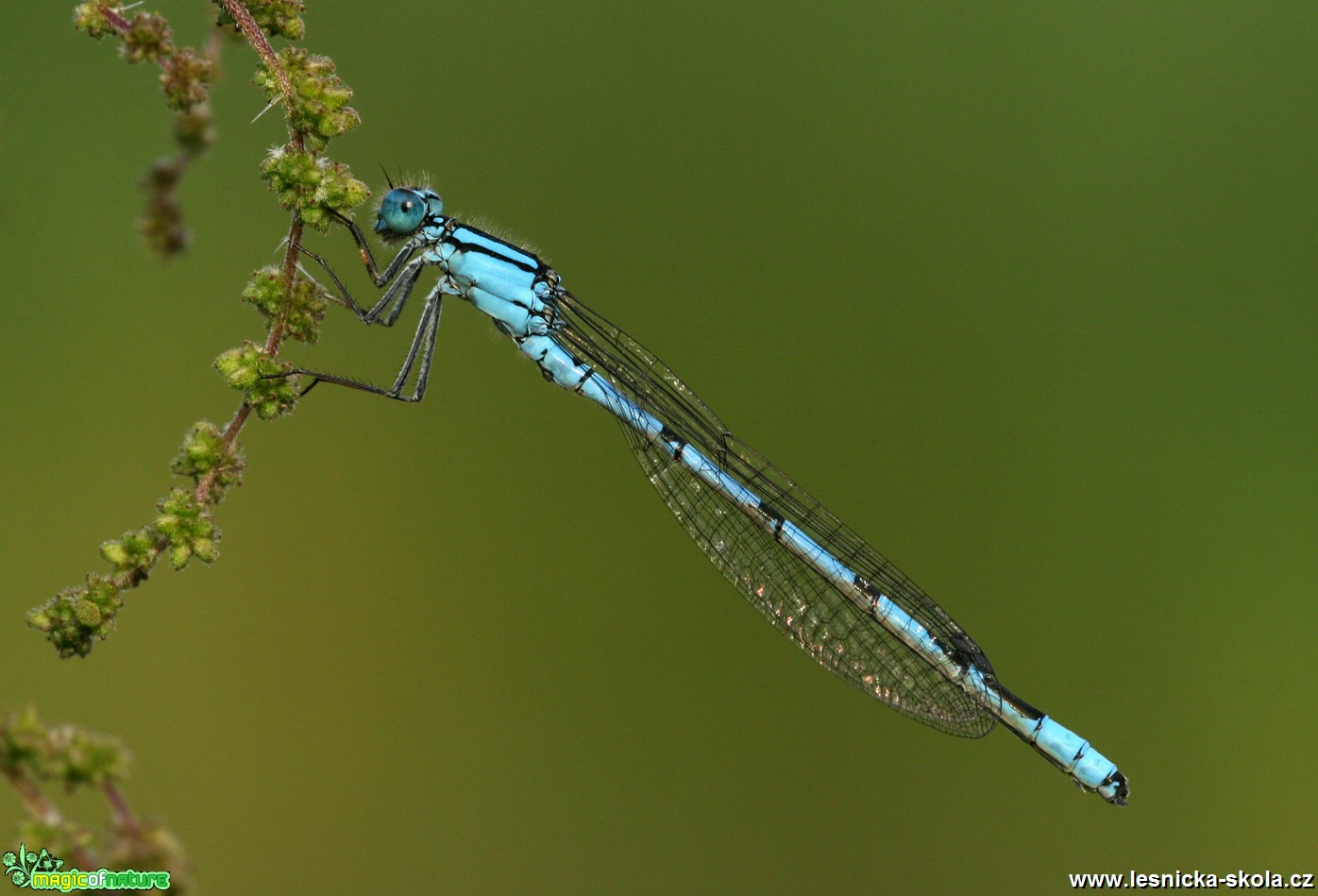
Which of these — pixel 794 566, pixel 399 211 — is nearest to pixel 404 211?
pixel 399 211

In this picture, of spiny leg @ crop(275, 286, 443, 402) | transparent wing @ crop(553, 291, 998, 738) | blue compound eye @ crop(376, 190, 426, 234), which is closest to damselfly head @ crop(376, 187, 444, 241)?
blue compound eye @ crop(376, 190, 426, 234)

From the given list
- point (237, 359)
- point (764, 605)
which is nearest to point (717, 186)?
point (764, 605)

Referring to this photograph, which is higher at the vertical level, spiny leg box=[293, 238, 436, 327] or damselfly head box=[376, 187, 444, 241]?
damselfly head box=[376, 187, 444, 241]

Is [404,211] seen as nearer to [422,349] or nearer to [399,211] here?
[399,211]

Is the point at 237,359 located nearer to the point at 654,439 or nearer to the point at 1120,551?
the point at 654,439

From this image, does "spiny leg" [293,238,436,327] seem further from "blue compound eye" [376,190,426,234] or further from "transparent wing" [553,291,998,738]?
"transparent wing" [553,291,998,738]

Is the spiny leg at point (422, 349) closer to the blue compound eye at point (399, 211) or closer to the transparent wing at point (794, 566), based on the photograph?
the blue compound eye at point (399, 211)
